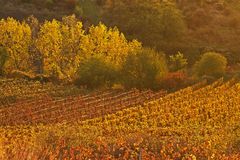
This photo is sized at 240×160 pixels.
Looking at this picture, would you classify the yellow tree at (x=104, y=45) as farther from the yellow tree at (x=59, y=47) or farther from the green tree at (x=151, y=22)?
the green tree at (x=151, y=22)

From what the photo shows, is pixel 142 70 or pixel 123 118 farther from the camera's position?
pixel 142 70

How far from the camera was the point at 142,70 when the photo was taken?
41188 mm

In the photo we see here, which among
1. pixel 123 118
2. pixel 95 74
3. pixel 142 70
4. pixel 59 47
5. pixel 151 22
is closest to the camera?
pixel 123 118

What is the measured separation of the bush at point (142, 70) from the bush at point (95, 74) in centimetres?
107

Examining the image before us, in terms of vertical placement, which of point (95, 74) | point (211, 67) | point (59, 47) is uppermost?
point (59, 47)

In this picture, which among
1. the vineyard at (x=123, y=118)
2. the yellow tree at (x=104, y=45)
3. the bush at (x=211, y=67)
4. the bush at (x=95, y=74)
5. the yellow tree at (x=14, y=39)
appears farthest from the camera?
the yellow tree at (x=14, y=39)

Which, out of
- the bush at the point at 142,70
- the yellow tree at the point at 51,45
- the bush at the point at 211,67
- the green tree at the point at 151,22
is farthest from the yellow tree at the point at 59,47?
the green tree at the point at 151,22

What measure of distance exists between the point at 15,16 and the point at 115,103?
43368 mm

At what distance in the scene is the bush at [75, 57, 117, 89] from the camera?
4112 centimetres

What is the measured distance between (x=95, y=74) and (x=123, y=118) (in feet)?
40.1

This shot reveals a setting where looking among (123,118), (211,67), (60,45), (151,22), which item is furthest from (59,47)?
(151,22)

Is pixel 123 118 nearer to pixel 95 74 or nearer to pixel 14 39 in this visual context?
pixel 95 74

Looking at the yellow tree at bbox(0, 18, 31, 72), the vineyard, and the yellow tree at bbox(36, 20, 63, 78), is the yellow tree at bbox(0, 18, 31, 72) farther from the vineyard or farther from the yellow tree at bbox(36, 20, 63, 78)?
the vineyard

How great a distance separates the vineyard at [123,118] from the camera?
19461mm
